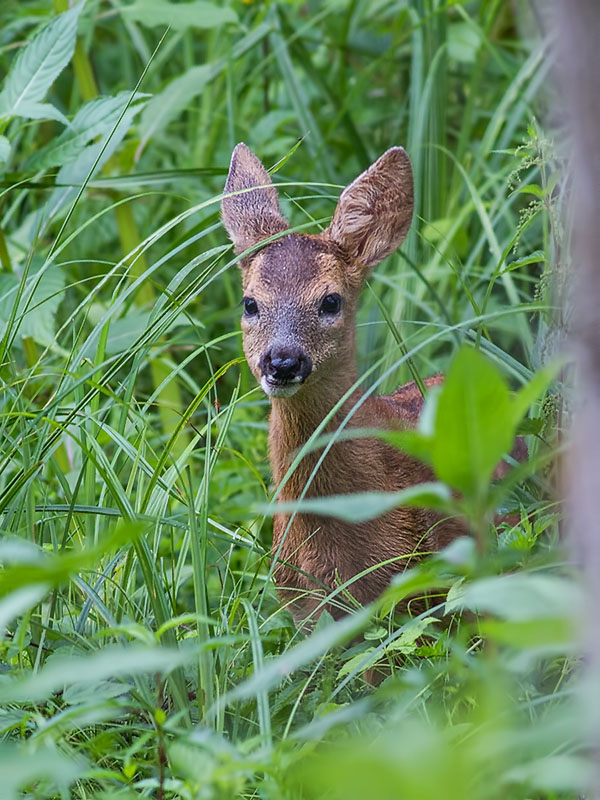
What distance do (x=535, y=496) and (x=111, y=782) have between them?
1.19 metres

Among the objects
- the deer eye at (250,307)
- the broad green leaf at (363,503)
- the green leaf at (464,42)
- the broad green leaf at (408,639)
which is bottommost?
the broad green leaf at (408,639)

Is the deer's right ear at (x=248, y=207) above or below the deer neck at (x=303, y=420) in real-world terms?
above

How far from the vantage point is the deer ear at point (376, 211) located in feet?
11.8

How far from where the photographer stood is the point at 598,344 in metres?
1.18

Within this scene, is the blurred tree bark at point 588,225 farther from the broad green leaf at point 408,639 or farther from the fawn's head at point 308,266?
the fawn's head at point 308,266

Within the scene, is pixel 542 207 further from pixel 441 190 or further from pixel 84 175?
pixel 441 190

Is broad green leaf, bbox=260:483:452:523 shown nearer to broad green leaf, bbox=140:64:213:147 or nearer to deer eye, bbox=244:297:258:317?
deer eye, bbox=244:297:258:317

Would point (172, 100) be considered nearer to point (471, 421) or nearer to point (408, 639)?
point (408, 639)

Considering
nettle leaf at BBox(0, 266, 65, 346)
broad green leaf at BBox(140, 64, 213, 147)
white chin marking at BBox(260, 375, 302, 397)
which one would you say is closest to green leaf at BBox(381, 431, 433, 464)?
white chin marking at BBox(260, 375, 302, 397)

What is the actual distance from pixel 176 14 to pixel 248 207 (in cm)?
99

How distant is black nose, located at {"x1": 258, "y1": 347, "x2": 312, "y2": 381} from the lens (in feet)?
10.3

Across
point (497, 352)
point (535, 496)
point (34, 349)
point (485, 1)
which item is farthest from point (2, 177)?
point (485, 1)

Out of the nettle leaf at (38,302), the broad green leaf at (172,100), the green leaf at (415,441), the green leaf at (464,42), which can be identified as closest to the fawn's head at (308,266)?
the nettle leaf at (38,302)

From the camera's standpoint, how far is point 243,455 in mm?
3531
